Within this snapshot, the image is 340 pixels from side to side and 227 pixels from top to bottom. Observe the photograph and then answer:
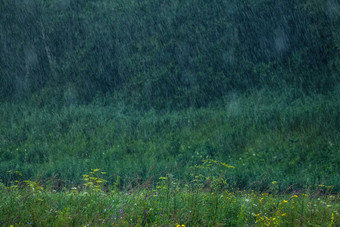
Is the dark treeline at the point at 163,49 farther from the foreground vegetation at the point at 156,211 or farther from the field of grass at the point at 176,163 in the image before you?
the foreground vegetation at the point at 156,211

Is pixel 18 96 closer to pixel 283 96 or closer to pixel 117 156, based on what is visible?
pixel 117 156

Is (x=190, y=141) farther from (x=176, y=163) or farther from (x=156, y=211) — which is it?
(x=156, y=211)

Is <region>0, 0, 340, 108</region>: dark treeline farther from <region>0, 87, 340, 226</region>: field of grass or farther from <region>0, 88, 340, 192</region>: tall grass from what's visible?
<region>0, 88, 340, 192</region>: tall grass

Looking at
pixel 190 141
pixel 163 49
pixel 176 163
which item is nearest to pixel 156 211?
pixel 176 163

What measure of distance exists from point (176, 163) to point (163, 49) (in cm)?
1323

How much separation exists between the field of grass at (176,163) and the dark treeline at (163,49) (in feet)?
5.66

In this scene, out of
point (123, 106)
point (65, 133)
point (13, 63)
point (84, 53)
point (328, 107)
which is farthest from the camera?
point (13, 63)

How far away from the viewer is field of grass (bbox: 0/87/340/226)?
4523 mm

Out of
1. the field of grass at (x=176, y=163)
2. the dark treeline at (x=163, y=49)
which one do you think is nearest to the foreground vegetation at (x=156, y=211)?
the field of grass at (x=176, y=163)

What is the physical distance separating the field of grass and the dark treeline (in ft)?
5.66

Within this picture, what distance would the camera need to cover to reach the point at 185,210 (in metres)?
4.60

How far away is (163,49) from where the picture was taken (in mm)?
22703

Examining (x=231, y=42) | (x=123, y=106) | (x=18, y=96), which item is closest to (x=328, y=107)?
(x=231, y=42)

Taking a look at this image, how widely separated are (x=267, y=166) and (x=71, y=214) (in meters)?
8.24
